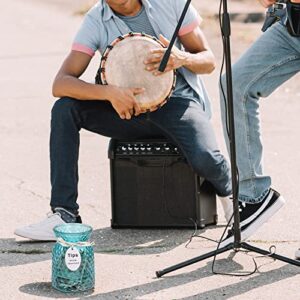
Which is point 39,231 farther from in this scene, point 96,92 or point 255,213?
point 255,213

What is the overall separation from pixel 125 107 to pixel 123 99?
0.14 ft

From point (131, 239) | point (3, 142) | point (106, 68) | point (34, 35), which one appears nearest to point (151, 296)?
point (131, 239)

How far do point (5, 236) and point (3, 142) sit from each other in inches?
90.8

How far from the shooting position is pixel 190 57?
17.2 ft

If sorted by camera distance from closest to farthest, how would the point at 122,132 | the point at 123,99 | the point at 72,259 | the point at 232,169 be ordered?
1. the point at 72,259
2. the point at 232,169
3. the point at 123,99
4. the point at 122,132

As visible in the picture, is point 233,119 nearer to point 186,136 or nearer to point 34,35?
point 186,136

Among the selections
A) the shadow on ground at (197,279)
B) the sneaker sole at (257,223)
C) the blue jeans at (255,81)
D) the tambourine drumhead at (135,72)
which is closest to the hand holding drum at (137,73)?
the tambourine drumhead at (135,72)

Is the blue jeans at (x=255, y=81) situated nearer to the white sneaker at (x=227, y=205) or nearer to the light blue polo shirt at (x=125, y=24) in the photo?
the white sneaker at (x=227, y=205)

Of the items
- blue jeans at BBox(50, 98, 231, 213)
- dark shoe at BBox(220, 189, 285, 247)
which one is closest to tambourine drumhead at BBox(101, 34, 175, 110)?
blue jeans at BBox(50, 98, 231, 213)

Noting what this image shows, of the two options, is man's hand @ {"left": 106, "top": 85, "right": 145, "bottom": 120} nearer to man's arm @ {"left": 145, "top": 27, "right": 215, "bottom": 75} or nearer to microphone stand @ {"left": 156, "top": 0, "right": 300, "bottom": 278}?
man's arm @ {"left": 145, "top": 27, "right": 215, "bottom": 75}

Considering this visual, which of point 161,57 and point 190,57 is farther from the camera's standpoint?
point 190,57

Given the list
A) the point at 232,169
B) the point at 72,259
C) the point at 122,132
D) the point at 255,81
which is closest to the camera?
the point at 72,259

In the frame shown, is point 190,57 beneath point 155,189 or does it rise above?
above

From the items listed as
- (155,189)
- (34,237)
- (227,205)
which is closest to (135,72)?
(155,189)
